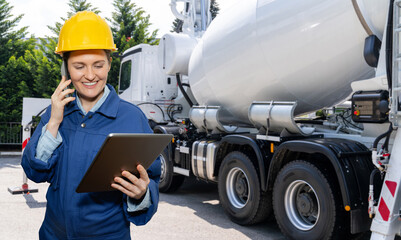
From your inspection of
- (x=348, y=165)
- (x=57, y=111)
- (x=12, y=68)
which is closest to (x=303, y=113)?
(x=348, y=165)

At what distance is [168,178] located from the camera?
7.77 metres

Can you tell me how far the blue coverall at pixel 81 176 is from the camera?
186 cm

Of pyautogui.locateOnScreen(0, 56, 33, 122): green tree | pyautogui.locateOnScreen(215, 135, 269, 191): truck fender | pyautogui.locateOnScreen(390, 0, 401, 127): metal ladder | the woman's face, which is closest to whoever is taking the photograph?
the woman's face

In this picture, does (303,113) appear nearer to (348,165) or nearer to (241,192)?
(241,192)

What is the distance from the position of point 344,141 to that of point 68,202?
10.9 ft

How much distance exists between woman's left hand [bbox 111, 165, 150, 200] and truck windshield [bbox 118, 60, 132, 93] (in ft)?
25.8

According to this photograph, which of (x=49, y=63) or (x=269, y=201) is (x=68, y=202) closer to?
(x=269, y=201)

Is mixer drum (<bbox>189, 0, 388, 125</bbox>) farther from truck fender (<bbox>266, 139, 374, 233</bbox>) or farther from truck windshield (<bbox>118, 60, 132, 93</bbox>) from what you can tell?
truck windshield (<bbox>118, 60, 132, 93</bbox>)

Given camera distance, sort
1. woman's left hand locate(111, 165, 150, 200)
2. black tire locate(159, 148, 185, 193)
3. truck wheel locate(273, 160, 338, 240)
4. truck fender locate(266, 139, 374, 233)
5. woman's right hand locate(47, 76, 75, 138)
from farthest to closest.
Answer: black tire locate(159, 148, 185, 193), truck wheel locate(273, 160, 338, 240), truck fender locate(266, 139, 374, 233), woman's right hand locate(47, 76, 75, 138), woman's left hand locate(111, 165, 150, 200)

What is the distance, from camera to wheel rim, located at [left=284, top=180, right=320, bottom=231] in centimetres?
449

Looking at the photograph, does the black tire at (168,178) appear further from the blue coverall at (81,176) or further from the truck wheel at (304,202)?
the blue coverall at (81,176)

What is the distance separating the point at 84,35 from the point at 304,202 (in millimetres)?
3361

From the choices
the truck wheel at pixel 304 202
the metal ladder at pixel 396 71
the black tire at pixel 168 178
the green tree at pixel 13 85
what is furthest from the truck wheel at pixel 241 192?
the green tree at pixel 13 85

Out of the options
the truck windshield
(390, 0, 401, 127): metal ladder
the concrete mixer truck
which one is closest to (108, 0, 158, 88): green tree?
the truck windshield
